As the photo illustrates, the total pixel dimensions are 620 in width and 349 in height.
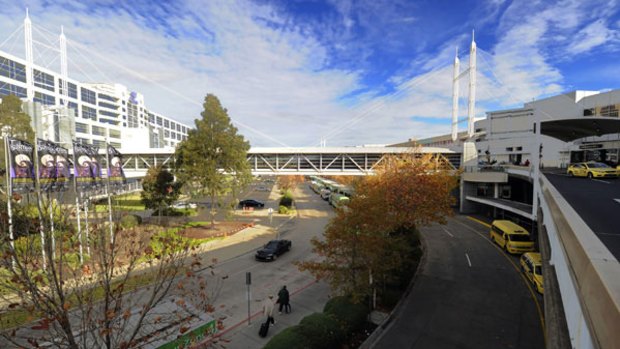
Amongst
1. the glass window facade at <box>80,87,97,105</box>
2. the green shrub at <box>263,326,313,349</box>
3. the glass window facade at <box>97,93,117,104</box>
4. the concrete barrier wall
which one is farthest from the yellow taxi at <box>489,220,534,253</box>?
the glass window facade at <box>97,93,117,104</box>

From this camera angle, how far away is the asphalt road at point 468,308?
1206cm

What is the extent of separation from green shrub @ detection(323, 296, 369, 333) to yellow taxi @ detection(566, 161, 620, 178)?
65.5ft

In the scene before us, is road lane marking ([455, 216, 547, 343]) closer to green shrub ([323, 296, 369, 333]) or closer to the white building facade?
green shrub ([323, 296, 369, 333])

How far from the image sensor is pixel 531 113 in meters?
56.3

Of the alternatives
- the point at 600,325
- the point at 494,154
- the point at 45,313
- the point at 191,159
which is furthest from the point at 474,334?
the point at 494,154

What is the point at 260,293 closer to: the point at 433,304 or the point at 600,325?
the point at 433,304

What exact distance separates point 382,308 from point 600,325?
1336cm

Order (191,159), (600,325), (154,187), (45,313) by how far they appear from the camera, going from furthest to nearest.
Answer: (154,187) → (191,159) → (45,313) → (600,325)

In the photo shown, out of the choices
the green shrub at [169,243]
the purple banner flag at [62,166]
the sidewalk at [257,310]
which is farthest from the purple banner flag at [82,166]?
the green shrub at [169,243]

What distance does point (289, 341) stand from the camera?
9508 mm

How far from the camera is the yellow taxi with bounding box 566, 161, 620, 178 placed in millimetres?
20328

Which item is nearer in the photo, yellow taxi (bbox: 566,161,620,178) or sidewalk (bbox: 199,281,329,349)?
sidewalk (bbox: 199,281,329,349)

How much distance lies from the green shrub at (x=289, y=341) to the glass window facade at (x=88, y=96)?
85.0 meters

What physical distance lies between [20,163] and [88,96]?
71980 millimetres
